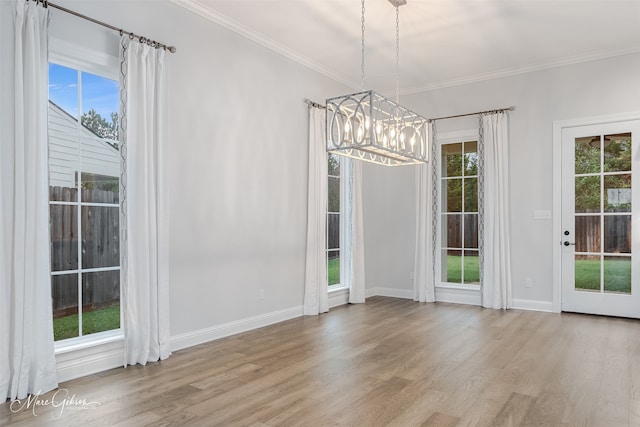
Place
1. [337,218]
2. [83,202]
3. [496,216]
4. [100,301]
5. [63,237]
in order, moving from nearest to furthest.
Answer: [63,237]
[83,202]
[100,301]
[496,216]
[337,218]

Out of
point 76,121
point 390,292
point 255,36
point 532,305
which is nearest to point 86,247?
point 76,121

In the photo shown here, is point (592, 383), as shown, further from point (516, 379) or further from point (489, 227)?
point (489, 227)

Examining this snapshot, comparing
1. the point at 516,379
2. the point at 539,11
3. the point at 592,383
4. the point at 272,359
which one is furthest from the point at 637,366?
the point at 539,11

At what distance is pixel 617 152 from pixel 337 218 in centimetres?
360

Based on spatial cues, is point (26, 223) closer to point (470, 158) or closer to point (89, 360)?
point (89, 360)

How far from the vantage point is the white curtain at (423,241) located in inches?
253

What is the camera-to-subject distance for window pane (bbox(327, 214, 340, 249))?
6246mm

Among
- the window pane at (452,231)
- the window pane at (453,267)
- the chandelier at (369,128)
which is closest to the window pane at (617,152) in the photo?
the window pane at (452,231)

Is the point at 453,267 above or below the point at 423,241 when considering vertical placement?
below

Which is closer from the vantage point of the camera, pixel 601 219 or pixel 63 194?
pixel 63 194

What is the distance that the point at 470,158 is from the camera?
6.32 metres

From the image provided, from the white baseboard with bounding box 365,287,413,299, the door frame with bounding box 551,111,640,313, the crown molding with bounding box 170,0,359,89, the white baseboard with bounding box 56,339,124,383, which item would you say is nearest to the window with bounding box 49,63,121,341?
the white baseboard with bounding box 56,339,124,383

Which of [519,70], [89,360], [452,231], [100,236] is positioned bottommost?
[89,360]

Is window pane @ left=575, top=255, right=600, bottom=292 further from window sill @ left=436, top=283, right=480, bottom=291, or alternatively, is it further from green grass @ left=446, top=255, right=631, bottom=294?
window sill @ left=436, top=283, right=480, bottom=291
